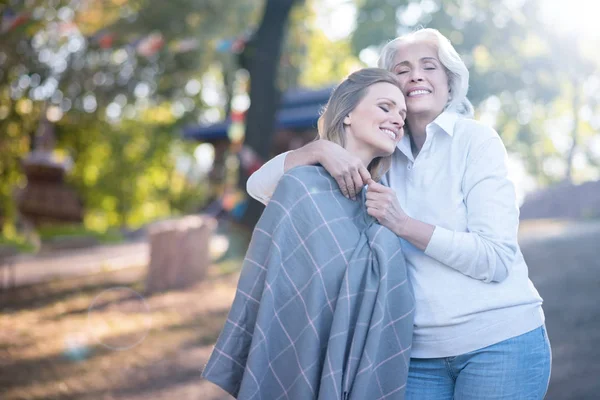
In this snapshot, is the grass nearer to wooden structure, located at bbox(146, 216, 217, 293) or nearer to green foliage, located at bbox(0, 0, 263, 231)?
wooden structure, located at bbox(146, 216, 217, 293)

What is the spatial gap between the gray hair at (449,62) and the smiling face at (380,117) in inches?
7.9

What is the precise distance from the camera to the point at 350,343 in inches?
81.1

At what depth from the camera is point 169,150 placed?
29.7 m

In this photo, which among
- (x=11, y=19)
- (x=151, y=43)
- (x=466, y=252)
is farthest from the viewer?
(x=151, y=43)

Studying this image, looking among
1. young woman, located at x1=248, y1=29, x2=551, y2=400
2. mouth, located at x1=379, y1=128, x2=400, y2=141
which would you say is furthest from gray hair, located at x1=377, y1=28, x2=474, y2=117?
mouth, located at x1=379, y1=128, x2=400, y2=141

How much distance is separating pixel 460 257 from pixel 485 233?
4.3 inches

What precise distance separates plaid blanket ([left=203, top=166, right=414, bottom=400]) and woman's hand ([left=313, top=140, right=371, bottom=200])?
0.07 meters

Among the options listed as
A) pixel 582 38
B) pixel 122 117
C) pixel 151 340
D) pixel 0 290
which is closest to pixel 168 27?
pixel 0 290

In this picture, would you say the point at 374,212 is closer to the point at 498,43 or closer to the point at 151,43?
the point at 151,43

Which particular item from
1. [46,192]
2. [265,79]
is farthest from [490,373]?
[46,192]

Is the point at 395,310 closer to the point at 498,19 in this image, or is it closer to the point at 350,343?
the point at 350,343

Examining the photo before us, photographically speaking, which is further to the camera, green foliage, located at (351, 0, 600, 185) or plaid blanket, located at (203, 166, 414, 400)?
green foliage, located at (351, 0, 600, 185)

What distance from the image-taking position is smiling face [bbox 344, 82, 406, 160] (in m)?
2.24

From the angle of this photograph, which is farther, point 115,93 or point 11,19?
point 115,93
